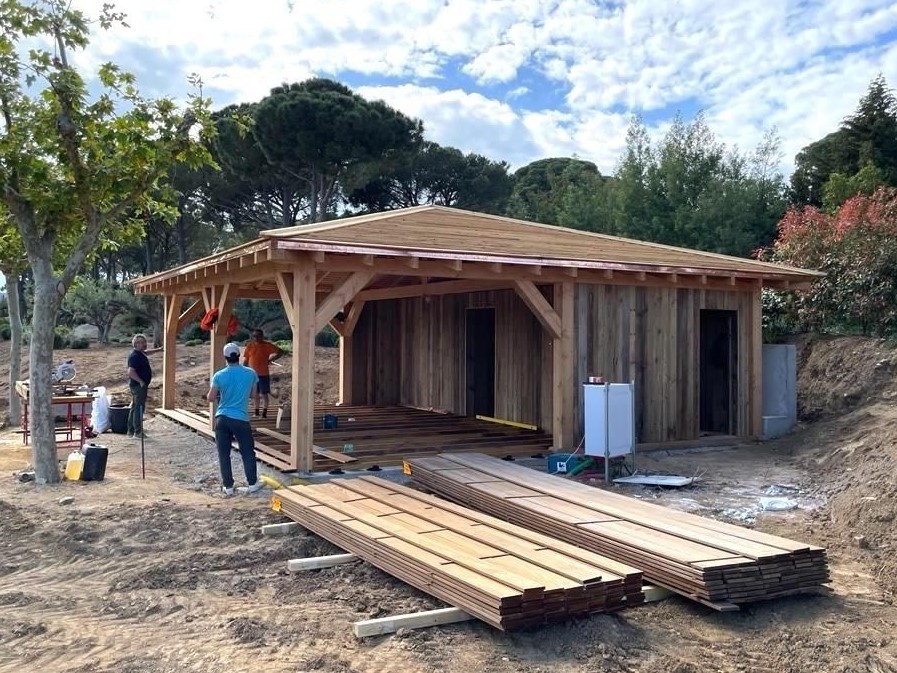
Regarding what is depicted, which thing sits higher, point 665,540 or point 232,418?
point 232,418

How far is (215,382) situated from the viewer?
8.00 meters

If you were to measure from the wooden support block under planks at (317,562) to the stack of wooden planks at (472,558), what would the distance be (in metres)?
0.09

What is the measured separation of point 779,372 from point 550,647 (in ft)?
29.5

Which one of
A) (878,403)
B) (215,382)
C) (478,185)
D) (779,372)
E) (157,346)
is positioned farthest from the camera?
(478,185)

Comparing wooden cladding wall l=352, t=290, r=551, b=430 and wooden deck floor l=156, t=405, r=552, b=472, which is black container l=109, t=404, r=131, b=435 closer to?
wooden deck floor l=156, t=405, r=552, b=472

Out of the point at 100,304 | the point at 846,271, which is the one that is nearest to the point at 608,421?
the point at 846,271

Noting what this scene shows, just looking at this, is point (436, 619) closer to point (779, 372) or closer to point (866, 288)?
point (779, 372)

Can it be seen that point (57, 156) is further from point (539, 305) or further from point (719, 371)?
point (719, 371)

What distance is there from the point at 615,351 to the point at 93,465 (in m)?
6.55

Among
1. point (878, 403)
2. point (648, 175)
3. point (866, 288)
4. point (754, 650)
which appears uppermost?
point (648, 175)

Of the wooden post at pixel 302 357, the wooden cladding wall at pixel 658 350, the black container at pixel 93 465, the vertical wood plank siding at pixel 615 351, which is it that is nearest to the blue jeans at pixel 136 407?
the black container at pixel 93 465

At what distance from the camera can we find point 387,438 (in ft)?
36.6

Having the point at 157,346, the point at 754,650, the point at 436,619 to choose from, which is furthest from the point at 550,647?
the point at 157,346

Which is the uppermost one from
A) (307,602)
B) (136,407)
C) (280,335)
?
(280,335)
